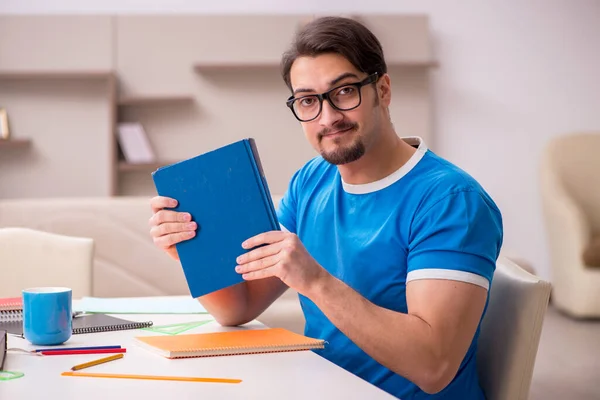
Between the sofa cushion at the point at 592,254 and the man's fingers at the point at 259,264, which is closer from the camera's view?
the man's fingers at the point at 259,264

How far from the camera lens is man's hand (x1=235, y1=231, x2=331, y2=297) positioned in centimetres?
123

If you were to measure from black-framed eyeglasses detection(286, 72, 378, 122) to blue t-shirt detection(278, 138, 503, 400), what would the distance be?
167 mm

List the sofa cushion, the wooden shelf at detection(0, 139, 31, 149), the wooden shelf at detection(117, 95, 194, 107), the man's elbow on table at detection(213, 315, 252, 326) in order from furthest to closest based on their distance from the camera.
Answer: the wooden shelf at detection(117, 95, 194, 107) < the wooden shelf at detection(0, 139, 31, 149) < the sofa cushion < the man's elbow on table at detection(213, 315, 252, 326)

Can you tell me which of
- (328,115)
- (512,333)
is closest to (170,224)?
(328,115)

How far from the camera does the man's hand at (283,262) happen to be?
1227mm

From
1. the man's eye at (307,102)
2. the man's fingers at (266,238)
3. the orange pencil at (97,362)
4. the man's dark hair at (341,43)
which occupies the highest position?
the man's dark hair at (341,43)

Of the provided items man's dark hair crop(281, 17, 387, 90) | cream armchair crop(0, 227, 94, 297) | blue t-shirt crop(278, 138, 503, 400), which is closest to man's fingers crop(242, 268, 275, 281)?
blue t-shirt crop(278, 138, 503, 400)

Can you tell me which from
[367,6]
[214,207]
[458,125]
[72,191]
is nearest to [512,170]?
[458,125]

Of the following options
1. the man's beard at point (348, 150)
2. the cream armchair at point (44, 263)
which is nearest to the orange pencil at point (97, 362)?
the man's beard at point (348, 150)

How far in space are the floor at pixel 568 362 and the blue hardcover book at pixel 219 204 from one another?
210 centimetres

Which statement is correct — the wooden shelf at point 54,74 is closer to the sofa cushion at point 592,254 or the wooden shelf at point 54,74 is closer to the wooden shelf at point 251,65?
the wooden shelf at point 251,65

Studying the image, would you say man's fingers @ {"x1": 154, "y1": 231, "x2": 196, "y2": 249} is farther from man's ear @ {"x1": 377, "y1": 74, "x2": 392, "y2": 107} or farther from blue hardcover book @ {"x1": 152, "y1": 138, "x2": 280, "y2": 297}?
man's ear @ {"x1": 377, "y1": 74, "x2": 392, "y2": 107}

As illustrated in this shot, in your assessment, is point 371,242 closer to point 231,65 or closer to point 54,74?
point 231,65

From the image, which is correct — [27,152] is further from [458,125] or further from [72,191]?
[458,125]
